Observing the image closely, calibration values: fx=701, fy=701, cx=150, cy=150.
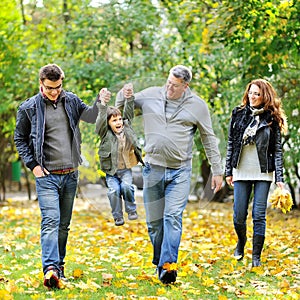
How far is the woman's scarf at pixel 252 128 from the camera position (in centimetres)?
732

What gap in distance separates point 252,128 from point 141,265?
194 centimetres

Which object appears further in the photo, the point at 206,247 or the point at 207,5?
the point at 207,5

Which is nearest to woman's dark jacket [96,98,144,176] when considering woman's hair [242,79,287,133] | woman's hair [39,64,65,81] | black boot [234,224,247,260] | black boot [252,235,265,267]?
woman's hair [39,64,65,81]

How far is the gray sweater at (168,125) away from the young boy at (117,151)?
26 cm

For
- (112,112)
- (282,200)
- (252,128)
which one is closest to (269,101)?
(252,128)

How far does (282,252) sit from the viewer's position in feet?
28.6

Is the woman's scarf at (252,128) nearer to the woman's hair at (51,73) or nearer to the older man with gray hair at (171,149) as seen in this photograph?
the older man with gray hair at (171,149)

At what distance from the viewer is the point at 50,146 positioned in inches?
241

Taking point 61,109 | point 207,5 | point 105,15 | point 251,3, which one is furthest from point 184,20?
point 61,109

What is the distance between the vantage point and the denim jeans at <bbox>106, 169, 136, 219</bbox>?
19.3ft

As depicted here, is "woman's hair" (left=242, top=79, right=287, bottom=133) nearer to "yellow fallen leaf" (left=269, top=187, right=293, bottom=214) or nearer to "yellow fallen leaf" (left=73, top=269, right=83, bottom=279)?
"yellow fallen leaf" (left=269, top=187, right=293, bottom=214)

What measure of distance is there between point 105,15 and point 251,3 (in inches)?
196

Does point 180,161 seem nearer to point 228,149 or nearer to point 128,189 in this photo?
point 128,189

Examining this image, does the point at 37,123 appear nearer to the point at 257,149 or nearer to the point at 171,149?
the point at 171,149
